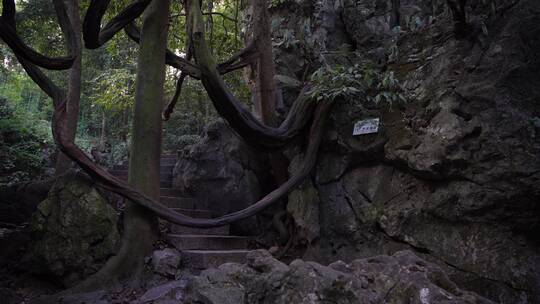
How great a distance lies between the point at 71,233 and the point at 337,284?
3.41 m

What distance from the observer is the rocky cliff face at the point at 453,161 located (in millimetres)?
3545

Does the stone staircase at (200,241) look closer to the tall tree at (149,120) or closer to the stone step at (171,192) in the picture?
the stone step at (171,192)

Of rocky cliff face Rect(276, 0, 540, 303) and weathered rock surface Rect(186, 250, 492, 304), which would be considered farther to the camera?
rocky cliff face Rect(276, 0, 540, 303)

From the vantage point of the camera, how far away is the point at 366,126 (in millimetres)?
4789

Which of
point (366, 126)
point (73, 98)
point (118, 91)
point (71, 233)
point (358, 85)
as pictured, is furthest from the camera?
point (118, 91)

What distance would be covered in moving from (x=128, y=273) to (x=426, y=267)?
3.33 metres

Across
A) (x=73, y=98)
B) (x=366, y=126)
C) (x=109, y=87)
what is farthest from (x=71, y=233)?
(x=109, y=87)

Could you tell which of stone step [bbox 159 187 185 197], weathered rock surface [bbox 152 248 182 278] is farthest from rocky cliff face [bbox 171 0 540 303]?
stone step [bbox 159 187 185 197]

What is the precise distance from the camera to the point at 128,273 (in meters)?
4.46

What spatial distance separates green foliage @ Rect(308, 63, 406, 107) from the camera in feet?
15.2

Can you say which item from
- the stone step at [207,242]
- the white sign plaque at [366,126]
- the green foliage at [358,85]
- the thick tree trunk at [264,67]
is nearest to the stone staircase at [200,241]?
the stone step at [207,242]

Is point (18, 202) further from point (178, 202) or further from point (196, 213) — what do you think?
point (196, 213)

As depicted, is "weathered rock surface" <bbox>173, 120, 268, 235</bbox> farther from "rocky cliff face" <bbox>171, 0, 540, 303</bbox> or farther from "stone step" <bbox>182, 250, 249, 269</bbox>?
"stone step" <bbox>182, 250, 249, 269</bbox>

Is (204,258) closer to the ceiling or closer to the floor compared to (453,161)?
closer to the floor
